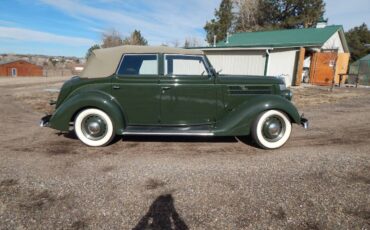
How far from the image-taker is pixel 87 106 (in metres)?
4.49

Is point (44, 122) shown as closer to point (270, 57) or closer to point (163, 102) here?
point (163, 102)

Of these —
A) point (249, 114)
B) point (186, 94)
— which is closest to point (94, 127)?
point (186, 94)

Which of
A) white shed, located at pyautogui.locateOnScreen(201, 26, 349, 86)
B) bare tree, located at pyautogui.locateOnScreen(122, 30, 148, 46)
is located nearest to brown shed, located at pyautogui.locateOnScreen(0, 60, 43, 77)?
bare tree, located at pyautogui.locateOnScreen(122, 30, 148, 46)

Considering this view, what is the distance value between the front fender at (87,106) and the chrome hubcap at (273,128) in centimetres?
266

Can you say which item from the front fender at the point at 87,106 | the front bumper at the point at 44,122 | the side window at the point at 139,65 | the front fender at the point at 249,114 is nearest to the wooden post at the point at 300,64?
the front fender at the point at 249,114

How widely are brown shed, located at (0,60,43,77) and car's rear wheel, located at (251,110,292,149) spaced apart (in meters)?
58.5

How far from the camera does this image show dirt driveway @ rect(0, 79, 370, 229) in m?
2.52

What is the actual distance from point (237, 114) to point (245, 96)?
44cm

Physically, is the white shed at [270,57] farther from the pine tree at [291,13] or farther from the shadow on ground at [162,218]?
the pine tree at [291,13]

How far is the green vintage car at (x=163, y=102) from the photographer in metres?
4.49

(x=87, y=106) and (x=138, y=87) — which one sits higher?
(x=138, y=87)

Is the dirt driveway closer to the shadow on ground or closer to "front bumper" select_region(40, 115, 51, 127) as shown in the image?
the shadow on ground

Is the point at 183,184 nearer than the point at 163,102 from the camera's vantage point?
Yes

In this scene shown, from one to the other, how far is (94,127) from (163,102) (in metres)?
1.37
